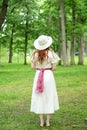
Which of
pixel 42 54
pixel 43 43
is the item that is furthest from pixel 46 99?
pixel 43 43

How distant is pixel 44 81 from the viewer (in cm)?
787

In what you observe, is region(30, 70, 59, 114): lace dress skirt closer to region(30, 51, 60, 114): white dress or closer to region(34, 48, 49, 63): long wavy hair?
region(30, 51, 60, 114): white dress

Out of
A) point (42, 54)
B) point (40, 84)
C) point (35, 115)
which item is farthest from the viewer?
point (35, 115)

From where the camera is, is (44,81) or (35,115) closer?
(44,81)

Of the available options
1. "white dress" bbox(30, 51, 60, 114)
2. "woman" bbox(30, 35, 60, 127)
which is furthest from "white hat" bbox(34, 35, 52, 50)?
"white dress" bbox(30, 51, 60, 114)

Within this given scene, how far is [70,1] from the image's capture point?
39.6 m

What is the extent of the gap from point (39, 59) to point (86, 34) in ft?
121

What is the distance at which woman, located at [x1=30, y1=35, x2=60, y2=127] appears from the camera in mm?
7844

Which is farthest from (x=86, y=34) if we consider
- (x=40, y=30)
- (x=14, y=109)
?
(x=14, y=109)

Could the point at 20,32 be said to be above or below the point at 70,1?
below

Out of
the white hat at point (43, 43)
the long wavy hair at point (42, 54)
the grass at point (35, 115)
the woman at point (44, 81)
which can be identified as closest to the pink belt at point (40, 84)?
the woman at point (44, 81)

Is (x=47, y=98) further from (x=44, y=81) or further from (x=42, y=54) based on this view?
(x=42, y=54)

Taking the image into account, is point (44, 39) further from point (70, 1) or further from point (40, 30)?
point (40, 30)

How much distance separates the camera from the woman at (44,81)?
25.7 ft
